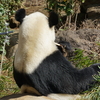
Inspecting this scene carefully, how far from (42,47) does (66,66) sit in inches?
15.3

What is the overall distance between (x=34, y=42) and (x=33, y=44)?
0.03 m

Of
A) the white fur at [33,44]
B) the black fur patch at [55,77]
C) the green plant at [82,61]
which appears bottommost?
the green plant at [82,61]

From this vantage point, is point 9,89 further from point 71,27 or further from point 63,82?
point 71,27

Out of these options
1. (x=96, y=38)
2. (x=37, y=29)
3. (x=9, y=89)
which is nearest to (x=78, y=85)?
(x=37, y=29)

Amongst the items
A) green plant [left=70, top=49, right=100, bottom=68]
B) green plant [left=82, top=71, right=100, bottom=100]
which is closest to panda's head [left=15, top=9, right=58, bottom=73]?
green plant [left=82, top=71, right=100, bottom=100]

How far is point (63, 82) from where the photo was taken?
2955 millimetres

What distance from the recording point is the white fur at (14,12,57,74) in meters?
2.86

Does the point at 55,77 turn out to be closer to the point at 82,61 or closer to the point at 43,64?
the point at 43,64

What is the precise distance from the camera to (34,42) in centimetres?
288

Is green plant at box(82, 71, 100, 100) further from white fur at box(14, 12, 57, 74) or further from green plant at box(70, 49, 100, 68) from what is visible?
green plant at box(70, 49, 100, 68)

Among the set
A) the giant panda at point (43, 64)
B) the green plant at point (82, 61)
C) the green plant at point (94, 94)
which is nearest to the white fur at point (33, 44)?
the giant panda at point (43, 64)

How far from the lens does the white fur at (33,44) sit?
286 centimetres

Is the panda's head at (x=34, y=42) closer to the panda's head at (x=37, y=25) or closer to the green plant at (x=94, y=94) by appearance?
the panda's head at (x=37, y=25)

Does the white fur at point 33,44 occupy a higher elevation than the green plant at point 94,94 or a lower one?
higher
